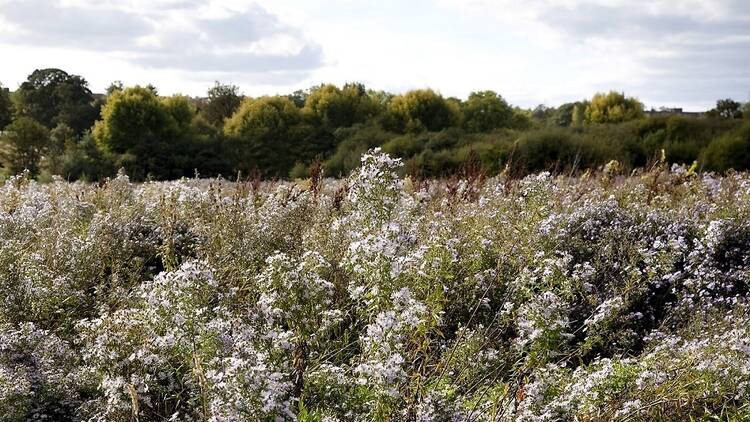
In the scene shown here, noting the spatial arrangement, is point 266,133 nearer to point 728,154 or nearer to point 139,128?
point 139,128

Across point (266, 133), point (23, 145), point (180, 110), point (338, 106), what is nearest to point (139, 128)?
point (180, 110)

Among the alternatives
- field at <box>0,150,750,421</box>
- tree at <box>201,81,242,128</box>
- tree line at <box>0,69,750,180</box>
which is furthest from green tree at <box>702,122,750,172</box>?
tree at <box>201,81,242,128</box>

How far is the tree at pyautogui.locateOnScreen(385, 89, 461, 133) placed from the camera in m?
34.4

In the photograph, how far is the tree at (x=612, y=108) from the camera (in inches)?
1340

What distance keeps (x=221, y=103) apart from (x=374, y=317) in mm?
40398

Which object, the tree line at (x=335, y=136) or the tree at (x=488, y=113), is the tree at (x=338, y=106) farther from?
the tree at (x=488, y=113)

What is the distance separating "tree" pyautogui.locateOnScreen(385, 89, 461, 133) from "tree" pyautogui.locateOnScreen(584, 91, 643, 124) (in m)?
7.24

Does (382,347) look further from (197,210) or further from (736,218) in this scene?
(736,218)

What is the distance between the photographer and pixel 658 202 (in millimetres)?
8320

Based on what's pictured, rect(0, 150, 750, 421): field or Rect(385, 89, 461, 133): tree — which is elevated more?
Rect(385, 89, 461, 133): tree

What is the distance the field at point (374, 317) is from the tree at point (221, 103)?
36.4 m

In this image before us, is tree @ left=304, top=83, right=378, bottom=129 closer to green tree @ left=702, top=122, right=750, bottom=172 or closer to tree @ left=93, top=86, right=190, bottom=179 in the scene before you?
tree @ left=93, top=86, right=190, bottom=179

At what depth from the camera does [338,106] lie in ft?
111

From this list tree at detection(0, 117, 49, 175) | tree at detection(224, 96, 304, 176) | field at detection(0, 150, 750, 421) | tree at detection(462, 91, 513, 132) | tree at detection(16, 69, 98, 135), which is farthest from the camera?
tree at detection(16, 69, 98, 135)
